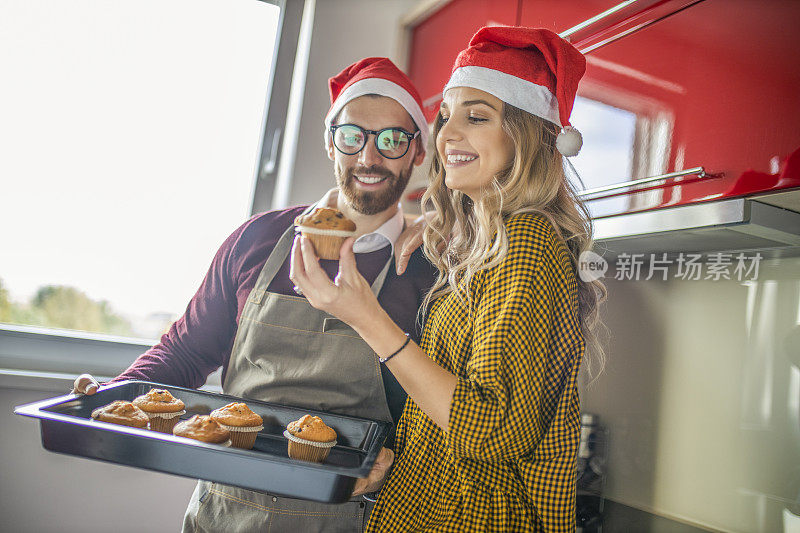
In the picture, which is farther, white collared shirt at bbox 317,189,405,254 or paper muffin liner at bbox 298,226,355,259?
white collared shirt at bbox 317,189,405,254

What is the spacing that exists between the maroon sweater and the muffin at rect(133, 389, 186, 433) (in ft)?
0.61

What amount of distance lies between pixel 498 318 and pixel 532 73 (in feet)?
1.69

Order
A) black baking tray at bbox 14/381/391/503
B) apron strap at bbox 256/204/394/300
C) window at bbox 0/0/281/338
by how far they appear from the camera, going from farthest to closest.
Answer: window at bbox 0/0/281/338 < apron strap at bbox 256/204/394/300 < black baking tray at bbox 14/381/391/503

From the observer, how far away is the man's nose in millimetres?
1537

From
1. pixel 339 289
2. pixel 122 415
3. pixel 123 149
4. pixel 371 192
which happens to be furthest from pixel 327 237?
pixel 123 149

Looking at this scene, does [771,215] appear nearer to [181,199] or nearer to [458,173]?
[458,173]

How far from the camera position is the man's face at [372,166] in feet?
5.07

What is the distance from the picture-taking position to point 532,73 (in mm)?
1136

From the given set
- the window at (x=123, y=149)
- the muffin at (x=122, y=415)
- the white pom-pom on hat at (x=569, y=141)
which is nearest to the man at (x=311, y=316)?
the muffin at (x=122, y=415)

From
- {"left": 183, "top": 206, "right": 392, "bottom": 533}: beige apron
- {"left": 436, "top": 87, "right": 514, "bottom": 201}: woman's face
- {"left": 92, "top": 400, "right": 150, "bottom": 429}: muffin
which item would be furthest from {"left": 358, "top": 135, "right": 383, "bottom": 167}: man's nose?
{"left": 92, "top": 400, "right": 150, "bottom": 429}: muffin

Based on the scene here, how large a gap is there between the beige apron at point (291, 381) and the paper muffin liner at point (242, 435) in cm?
12

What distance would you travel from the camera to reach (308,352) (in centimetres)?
141

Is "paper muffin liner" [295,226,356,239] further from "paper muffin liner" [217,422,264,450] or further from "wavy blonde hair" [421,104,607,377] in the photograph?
"paper muffin liner" [217,422,264,450]

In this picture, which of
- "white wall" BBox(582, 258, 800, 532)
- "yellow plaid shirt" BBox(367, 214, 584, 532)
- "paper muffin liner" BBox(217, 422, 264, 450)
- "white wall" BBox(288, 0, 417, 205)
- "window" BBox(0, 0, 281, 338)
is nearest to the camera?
"yellow plaid shirt" BBox(367, 214, 584, 532)
